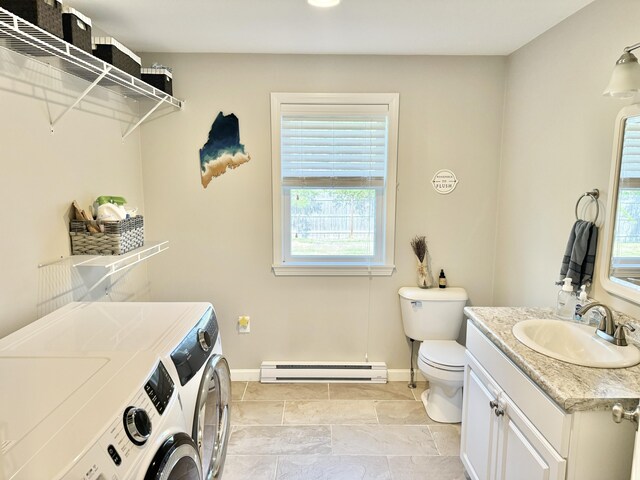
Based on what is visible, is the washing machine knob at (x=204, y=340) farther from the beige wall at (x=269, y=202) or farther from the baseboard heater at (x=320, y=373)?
the baseboard heater at (x=320, y=373)

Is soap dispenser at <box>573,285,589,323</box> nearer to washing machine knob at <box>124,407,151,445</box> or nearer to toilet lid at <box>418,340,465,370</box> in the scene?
toilet lid at <box>418,340,465,370</box>

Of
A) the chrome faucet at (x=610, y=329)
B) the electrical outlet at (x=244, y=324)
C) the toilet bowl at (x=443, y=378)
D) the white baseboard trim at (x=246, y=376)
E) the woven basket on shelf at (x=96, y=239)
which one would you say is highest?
the woven basket on shelf at (x=96, y=239)

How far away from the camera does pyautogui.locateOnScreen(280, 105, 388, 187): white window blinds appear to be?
2666 mm

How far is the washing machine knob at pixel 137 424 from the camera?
0.97m

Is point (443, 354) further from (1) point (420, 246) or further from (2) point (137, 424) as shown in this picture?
(2) point (137, 424)

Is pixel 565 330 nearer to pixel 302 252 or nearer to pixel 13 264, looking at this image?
pixel 302 252

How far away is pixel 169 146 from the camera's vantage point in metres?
2.68

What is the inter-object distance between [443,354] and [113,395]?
6.41 feet

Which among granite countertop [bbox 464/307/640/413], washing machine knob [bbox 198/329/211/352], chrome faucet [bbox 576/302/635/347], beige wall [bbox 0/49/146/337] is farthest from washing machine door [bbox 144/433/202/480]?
chrome faucet [bbox 576/302/635/347]

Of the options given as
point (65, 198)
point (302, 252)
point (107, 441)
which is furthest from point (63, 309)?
point (302, 252)

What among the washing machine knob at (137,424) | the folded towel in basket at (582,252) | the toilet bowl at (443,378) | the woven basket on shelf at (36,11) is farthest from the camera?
the toilet bowl at (443,378)

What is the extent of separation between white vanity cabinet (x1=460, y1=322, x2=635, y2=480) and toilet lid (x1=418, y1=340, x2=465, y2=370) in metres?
0.40

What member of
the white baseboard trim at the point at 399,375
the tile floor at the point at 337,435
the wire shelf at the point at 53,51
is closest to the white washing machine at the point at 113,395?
the tile floor at the point at 337,435

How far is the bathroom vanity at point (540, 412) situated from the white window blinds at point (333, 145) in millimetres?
1293
